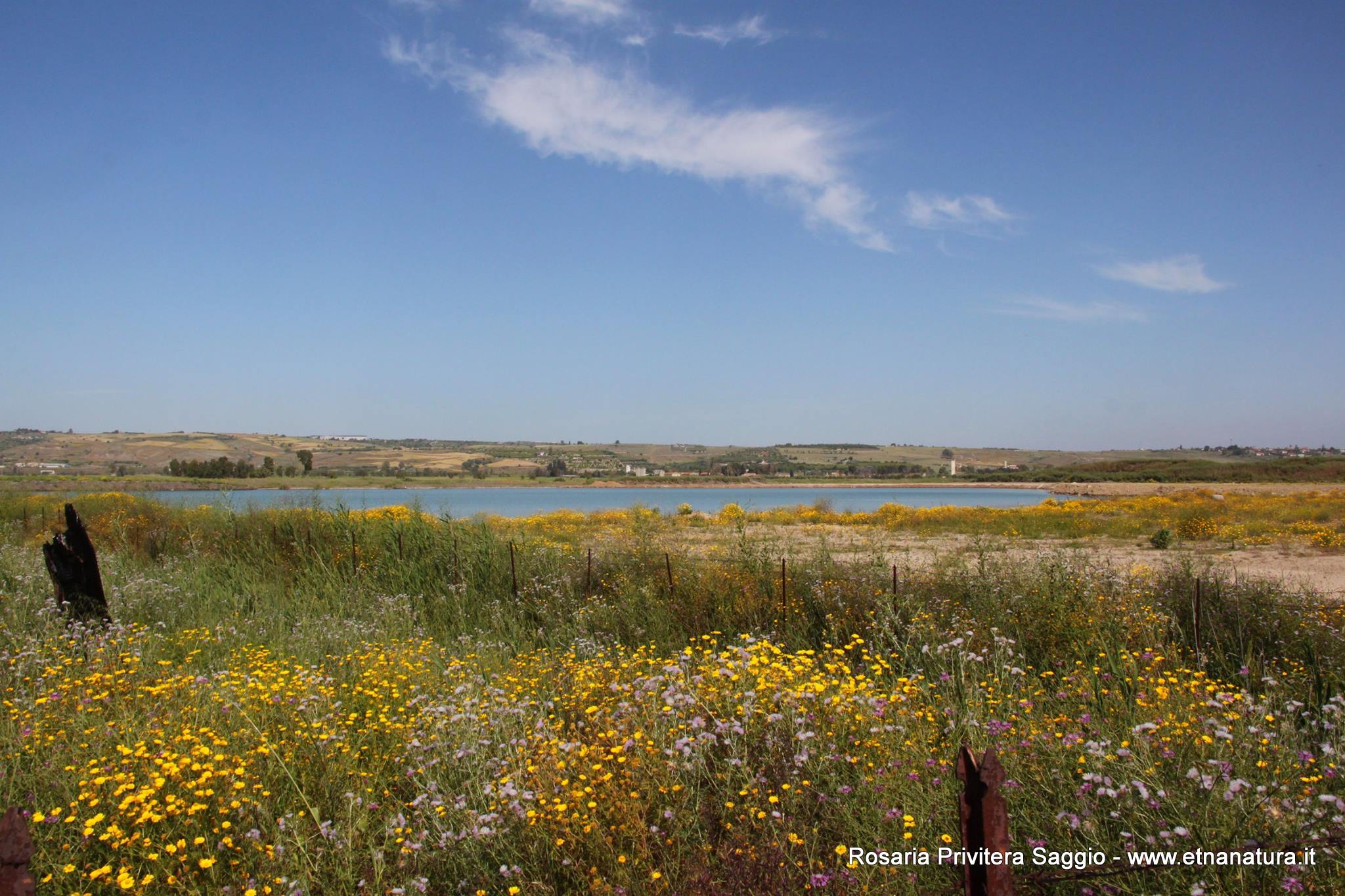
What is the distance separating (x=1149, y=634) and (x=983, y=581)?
2.29m

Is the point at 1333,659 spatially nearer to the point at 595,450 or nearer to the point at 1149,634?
the point at 1149,634

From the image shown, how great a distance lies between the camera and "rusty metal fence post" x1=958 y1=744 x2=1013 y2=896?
2.16 meters

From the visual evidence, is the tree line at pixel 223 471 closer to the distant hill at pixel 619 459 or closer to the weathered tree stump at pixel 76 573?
the distant hill at pixel 619 459

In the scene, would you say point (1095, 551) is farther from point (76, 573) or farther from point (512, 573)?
point (76, 573)

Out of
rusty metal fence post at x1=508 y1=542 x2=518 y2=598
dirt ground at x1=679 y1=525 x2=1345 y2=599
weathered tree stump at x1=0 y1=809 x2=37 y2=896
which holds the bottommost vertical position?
dirt ground at x1=679 y1=525 x2=1345 y2=599

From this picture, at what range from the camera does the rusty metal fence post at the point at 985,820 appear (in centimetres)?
216

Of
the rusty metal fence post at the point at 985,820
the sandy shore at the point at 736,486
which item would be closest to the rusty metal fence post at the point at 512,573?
the rusty metal fence post at the point at 985,820

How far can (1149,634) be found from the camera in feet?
23.3

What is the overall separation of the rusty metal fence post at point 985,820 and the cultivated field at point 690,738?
80cm

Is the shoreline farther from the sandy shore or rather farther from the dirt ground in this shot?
the dirt ground

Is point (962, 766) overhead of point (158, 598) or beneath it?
overhead

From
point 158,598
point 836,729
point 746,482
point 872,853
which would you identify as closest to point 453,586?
point 158,598

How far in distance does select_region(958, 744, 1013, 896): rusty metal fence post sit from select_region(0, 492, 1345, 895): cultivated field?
804 mm

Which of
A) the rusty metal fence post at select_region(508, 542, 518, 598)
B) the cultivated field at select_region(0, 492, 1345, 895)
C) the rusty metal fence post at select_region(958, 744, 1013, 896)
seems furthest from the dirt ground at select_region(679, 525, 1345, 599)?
the rusty metal fence post at select_region(958, 744, 1013, 896)
